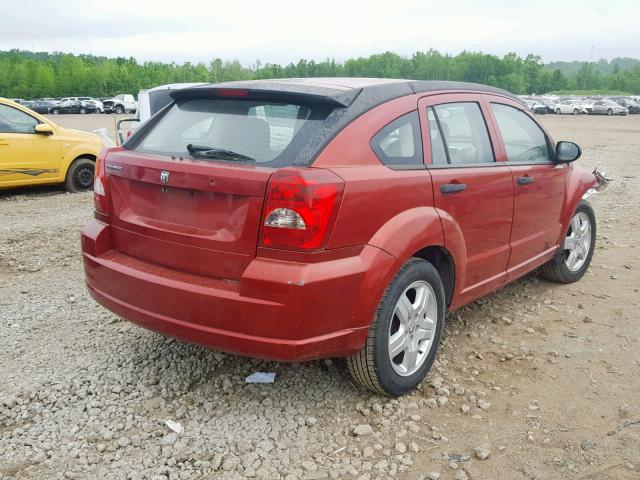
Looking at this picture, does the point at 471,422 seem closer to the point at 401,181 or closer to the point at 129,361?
the point at 401,181

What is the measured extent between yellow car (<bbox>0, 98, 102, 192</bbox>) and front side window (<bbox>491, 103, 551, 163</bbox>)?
7.36 metres

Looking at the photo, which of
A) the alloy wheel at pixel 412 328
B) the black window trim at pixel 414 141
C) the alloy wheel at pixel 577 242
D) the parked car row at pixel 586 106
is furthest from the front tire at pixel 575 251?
the parked car row at pixel 586 106

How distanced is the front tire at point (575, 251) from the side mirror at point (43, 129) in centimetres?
750

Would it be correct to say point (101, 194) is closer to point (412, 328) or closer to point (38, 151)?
point (412, 328)

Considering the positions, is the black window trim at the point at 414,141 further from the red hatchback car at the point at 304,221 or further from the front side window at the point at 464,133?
the front side window at the point at 464,133

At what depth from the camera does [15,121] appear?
9.04m

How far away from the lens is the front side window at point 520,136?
13.6ft

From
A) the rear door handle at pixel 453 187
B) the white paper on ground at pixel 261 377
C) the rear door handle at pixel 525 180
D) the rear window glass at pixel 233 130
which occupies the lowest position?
the white paper on ground at pixel 261 377

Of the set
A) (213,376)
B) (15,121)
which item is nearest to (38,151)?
(15,121)

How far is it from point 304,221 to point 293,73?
146 m

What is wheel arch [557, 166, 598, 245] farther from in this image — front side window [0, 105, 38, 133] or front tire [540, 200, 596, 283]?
front side window [0, 105, 38, 133]

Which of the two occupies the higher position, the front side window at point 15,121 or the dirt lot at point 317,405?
the front side window at point 15,121

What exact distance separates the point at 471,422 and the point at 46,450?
6.87 ft

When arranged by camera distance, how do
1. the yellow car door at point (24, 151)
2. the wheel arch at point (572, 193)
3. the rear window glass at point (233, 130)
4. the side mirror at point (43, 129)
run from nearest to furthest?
the rear window glass at point (233, 130) → the wheel arch at point (572, 193) → the yellow car door at point (24, 151) → the side mirror at point (43, 129)
